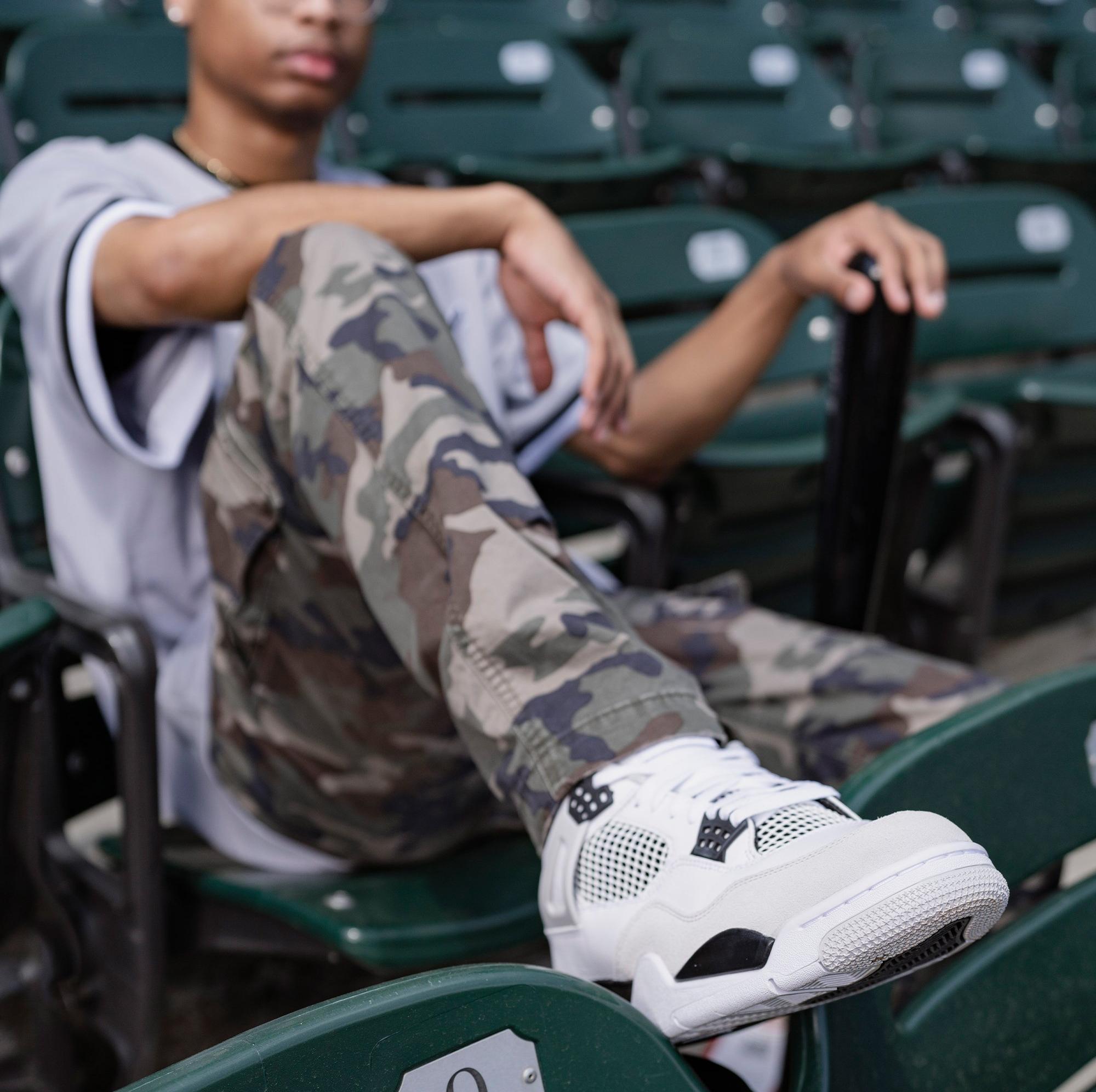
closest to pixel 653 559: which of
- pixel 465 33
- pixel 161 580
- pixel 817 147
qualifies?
pixel 161 580

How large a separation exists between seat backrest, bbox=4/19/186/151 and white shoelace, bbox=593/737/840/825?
5.43 ft

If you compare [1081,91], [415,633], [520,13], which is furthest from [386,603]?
[1081,91]

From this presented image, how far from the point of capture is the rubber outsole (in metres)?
0.60

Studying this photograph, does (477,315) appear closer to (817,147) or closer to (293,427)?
(293,427)

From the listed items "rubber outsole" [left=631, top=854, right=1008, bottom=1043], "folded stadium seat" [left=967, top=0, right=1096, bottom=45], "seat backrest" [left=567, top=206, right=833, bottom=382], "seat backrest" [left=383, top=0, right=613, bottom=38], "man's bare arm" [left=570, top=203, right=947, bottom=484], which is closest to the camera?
"rubber outsole" [left=631, top=854, right=1008, bottom=1043]

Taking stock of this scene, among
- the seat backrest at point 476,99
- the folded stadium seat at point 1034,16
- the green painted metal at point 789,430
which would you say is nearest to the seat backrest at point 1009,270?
the green painted metal at point 789,430

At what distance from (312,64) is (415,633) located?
33.2 inches

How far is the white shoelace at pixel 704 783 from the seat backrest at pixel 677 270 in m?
1.16

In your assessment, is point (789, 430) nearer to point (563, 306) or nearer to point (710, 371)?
point (710, 371)

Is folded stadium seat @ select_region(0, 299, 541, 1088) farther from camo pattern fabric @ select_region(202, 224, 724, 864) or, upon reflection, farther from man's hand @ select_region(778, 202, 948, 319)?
man's hand @ select_region(778, 202, 948, 319)

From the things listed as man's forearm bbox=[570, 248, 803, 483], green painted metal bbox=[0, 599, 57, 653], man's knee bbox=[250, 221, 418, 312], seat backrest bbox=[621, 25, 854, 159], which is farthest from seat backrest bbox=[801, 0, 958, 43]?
green painted metal bbox=[0, 599, 57, 653]

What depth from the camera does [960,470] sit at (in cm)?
209

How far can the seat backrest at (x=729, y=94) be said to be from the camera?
2.81 m

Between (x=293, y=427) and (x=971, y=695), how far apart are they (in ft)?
1.98
